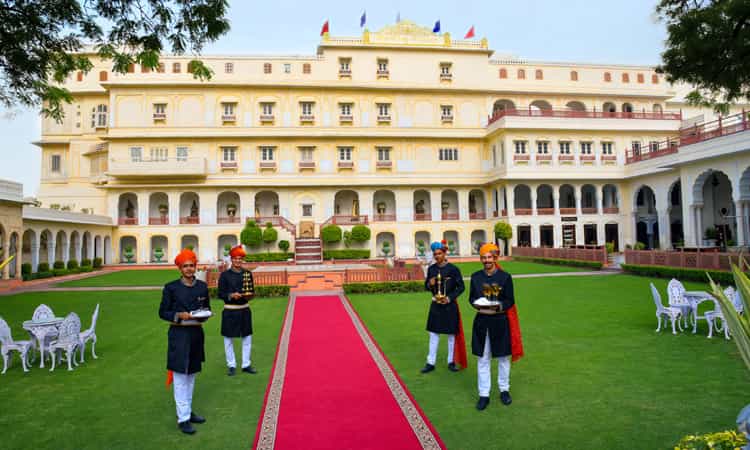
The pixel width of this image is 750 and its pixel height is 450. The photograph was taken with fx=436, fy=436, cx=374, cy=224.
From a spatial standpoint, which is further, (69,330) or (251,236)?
(251,236)

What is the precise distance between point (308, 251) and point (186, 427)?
24.9 m

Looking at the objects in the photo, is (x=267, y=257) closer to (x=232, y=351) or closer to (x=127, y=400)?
(x=232, y=351)

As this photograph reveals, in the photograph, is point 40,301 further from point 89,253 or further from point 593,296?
point 593,296

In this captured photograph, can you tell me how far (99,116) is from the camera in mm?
37719

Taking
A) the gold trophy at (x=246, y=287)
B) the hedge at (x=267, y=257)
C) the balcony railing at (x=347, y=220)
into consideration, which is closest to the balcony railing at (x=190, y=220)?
the hedge at (x=267, y=257)

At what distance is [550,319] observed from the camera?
10.5 m

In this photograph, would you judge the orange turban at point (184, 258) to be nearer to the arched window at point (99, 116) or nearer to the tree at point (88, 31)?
the tree at point (88, 31)

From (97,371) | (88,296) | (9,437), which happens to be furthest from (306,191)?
(9,437)

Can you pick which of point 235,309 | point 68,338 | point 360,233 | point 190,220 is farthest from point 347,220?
point 235,309

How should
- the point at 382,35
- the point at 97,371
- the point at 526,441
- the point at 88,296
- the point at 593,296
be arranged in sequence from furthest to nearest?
the point at 382,35 < the point at 88,296 < the point at 593,296 < the point at 97,371 < the point at 526,441

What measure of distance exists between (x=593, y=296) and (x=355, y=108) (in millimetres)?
26206

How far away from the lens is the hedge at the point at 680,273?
15.8 meters

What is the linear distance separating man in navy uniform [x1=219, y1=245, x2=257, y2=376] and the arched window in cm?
3856

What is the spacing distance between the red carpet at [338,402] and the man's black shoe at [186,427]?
0.73 m
